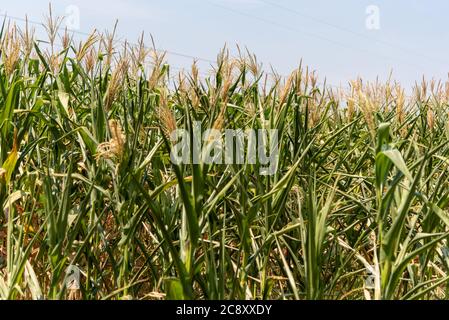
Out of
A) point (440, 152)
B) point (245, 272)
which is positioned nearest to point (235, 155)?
point (245, 272)

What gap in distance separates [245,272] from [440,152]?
1.01m

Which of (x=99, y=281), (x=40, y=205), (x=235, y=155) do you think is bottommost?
(x=99, y=281)

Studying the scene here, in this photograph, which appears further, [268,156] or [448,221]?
[268,156]

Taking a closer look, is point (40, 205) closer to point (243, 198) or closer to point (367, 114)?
point (243, 198)

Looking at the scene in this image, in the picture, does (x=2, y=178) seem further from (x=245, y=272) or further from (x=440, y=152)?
(x=440, y=152)

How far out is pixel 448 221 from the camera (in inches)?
49.9

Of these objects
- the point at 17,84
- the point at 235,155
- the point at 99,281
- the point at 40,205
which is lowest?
the point at 99,281

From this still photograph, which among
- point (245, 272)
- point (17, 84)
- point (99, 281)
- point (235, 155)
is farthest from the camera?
point (17, 84)

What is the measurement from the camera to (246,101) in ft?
7.10

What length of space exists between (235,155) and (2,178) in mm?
558
